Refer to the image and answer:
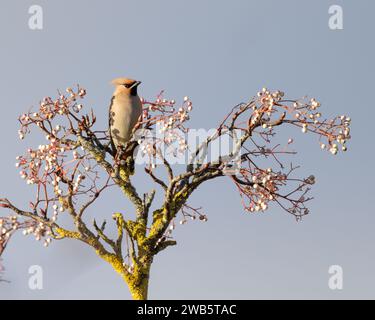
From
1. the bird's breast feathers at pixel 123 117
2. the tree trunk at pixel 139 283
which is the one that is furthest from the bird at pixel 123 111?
the tree trunk at pixel 139 283

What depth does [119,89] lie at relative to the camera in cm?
1005

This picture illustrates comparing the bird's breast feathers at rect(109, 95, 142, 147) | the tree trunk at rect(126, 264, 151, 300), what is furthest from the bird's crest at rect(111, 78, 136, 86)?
the tree trunk at rect(126, 264, 151, 300)

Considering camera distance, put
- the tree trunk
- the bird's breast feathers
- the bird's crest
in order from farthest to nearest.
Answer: the bird's crest
the bird's breast feathers
the tree trunk

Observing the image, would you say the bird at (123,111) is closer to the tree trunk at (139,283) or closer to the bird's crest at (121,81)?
the bird's crest at (121,81)

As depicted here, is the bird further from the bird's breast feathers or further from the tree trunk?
the tree trunk

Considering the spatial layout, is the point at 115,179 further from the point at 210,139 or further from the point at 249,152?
the point at 249,152

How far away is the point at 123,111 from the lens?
9.79 m

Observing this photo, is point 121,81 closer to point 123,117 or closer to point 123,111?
point 123,111

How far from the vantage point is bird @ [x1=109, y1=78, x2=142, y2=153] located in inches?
384

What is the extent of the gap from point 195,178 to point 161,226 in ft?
3.38

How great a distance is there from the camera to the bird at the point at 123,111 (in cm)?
976
